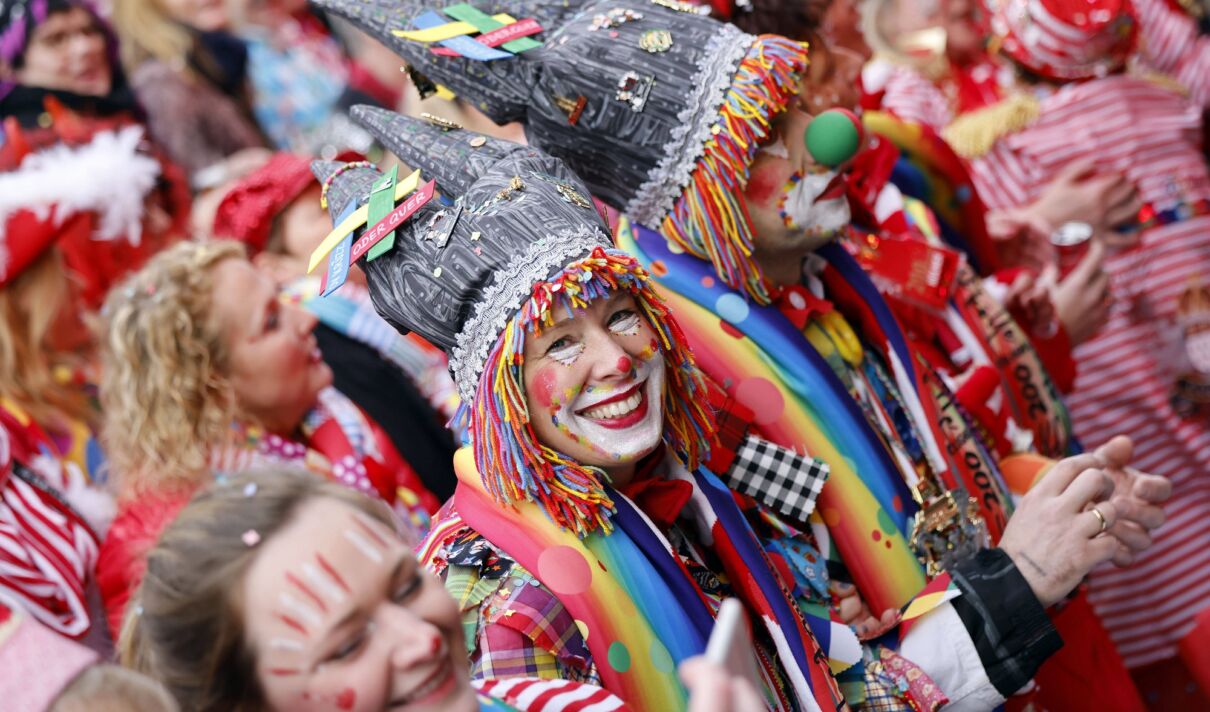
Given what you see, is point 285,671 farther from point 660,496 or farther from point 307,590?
point 660,496

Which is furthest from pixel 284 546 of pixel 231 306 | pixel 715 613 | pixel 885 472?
pixel 231 306

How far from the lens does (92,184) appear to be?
4.37 meters

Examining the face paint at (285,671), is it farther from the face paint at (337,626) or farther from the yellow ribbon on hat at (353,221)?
the yellow ribbon on hat at (353,221)

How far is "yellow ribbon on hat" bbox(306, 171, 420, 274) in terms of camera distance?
2229 millimetres

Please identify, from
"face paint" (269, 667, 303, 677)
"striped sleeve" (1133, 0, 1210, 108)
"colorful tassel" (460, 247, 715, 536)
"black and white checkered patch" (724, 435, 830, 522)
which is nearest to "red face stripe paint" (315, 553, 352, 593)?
"face paint" (269, 667, 303, 677)

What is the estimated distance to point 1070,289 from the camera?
3605 mm

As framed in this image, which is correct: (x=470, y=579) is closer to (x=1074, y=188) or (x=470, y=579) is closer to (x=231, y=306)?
(x=231, y=306)

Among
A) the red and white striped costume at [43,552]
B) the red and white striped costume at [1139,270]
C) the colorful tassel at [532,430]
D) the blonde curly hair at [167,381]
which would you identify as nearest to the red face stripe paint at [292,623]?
the colorful tassel at [532,430]

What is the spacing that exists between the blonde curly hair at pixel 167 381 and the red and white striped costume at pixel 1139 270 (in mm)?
2454

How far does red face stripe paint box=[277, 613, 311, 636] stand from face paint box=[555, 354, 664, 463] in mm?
658

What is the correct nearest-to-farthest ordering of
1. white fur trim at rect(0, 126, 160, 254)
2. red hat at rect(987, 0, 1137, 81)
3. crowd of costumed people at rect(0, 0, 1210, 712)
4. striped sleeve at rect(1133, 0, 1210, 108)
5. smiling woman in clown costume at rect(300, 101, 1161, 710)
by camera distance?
crowd of costumed people at rect(0, 0, 1210, 712)
smiling woman in clown costume at rect(300, 101, 1161, 710)
red hat at rect(987, 0, 1137, 81)
white fur trim at rect(0, 126, 160, 254)
striped sleeve at rect(1133, 0, 1210, 108)

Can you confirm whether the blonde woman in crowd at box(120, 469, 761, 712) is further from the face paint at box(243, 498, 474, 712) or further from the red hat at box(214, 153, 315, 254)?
the red hat at box(214, 153, 315, 254)

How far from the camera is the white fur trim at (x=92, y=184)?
160 inches

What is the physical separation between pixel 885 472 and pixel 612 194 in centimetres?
79
